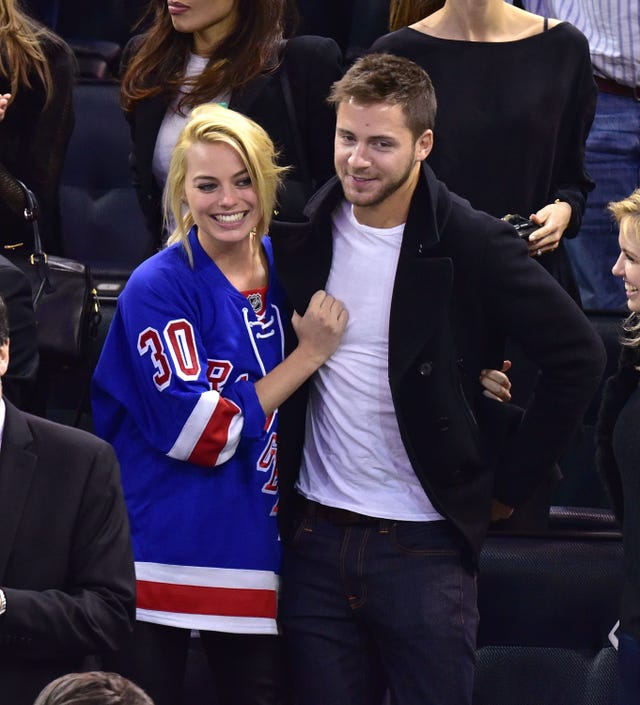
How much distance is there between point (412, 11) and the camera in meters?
3.68

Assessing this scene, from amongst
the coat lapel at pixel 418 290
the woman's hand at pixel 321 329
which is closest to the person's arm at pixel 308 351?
the woman's hand at pixel 321 329

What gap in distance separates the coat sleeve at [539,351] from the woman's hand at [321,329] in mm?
288

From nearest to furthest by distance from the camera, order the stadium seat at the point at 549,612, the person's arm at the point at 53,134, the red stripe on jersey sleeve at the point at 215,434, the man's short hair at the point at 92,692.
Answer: the man's short hair at the point at 92,692 < the red stripe on jersey sleeve at the point at 215,434 < the stadium seat at the point at 549,612 < the person's arm at the point at 53,134

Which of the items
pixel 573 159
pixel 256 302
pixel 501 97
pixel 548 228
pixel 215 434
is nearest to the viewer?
pixel 215 434

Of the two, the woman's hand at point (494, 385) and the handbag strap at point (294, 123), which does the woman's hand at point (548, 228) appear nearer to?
the woman's hand at point (494, 385)

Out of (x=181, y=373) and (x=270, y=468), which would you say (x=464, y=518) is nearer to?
(x=270, y=468)

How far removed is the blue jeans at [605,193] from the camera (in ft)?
14.4

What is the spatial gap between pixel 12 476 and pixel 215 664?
1.91 feet

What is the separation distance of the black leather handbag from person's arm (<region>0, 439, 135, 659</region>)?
933 millimetres

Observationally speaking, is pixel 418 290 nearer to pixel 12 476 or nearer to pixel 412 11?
pixel 12 476

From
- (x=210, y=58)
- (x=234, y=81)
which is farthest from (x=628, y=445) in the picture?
(x=210, y=58)

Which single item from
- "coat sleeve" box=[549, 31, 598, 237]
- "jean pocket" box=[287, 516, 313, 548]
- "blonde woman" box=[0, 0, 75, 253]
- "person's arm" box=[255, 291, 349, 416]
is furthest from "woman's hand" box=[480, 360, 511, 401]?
"blonde woman" box=[0, 0, 75, 253]

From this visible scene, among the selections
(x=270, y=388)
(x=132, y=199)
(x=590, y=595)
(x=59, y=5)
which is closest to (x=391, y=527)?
(x=270, y=388)

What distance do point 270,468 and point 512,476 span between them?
463 mm
